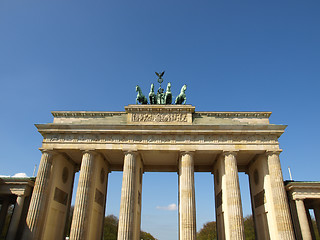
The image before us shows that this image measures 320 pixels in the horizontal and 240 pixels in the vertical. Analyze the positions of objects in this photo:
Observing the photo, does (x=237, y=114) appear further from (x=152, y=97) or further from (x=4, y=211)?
(x=4, y=211)

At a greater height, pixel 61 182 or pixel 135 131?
pixel 135 131

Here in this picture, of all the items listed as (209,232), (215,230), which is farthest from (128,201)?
(215,230)

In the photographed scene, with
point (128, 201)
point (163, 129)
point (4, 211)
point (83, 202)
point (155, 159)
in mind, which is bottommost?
point (4, 211)

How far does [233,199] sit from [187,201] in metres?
4.76

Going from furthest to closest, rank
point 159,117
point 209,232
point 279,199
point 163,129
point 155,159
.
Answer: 1. point 209,232
2. point 155,159
3. point 159,117
4. point 163,129
5. point 279,199

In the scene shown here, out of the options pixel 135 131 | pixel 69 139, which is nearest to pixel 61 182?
pixel 69 139

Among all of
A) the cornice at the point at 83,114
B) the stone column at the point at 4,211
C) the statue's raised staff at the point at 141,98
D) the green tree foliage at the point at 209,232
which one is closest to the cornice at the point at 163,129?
the cornice at the point at 83,114

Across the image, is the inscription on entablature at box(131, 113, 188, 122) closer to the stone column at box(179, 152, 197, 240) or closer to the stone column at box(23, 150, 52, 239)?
the stone column at box(179, 152, 197, 240)

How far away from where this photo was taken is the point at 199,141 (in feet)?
90.2

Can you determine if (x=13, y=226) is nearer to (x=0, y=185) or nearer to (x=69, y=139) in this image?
(x=0, y=185)

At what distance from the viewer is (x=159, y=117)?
29.1m

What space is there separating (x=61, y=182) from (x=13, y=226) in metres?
6.59

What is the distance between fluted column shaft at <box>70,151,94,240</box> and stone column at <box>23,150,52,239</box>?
138 inches

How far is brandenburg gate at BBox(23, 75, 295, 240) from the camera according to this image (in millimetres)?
24703
